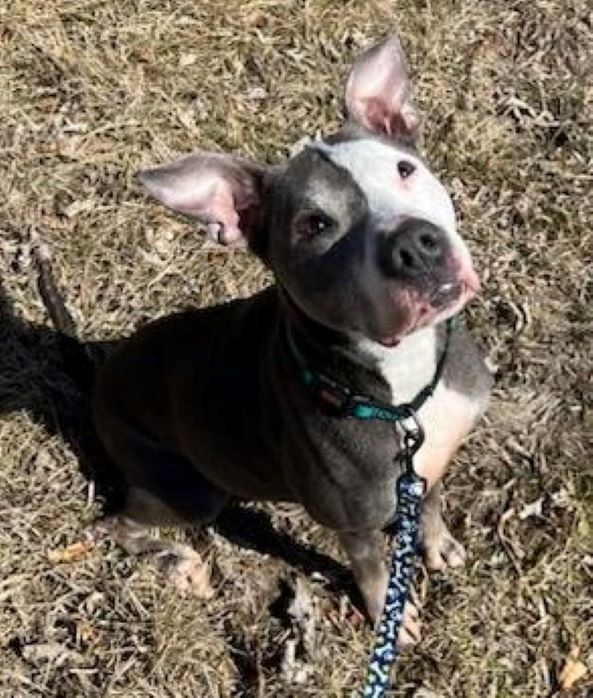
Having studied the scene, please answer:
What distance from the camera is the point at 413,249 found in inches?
141

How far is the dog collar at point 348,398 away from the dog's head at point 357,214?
23 cm

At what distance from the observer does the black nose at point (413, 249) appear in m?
3.59

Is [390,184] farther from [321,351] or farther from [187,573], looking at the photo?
[187,573]

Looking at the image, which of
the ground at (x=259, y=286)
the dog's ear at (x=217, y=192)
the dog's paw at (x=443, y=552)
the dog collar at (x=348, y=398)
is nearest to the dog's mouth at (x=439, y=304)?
the dog collar at (x=348, y=398)

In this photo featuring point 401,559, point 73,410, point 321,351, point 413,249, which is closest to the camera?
point 413,249

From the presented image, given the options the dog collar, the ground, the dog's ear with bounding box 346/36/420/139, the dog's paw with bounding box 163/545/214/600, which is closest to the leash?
the dog collar

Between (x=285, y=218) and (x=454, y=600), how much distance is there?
5.37 feet

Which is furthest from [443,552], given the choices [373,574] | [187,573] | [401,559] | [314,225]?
[314,225]

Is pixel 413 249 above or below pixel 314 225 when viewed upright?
above

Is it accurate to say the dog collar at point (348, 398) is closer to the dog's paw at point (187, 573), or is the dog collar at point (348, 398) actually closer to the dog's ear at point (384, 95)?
the dog's ear at point (384, 95)

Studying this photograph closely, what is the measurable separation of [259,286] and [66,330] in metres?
0.78

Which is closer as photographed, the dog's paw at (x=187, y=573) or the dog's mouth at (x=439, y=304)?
the dog's mouth at (x=439, y=304)

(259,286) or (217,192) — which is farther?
(259,286)

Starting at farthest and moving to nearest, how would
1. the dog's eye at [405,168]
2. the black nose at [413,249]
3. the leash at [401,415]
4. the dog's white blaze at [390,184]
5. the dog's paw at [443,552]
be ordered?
the dog's paw at [443,552]
the leash at [401,415]
the dog's eye at [405,168]
the dog's white blaze at [390,184]
the black nose at [413,249]
